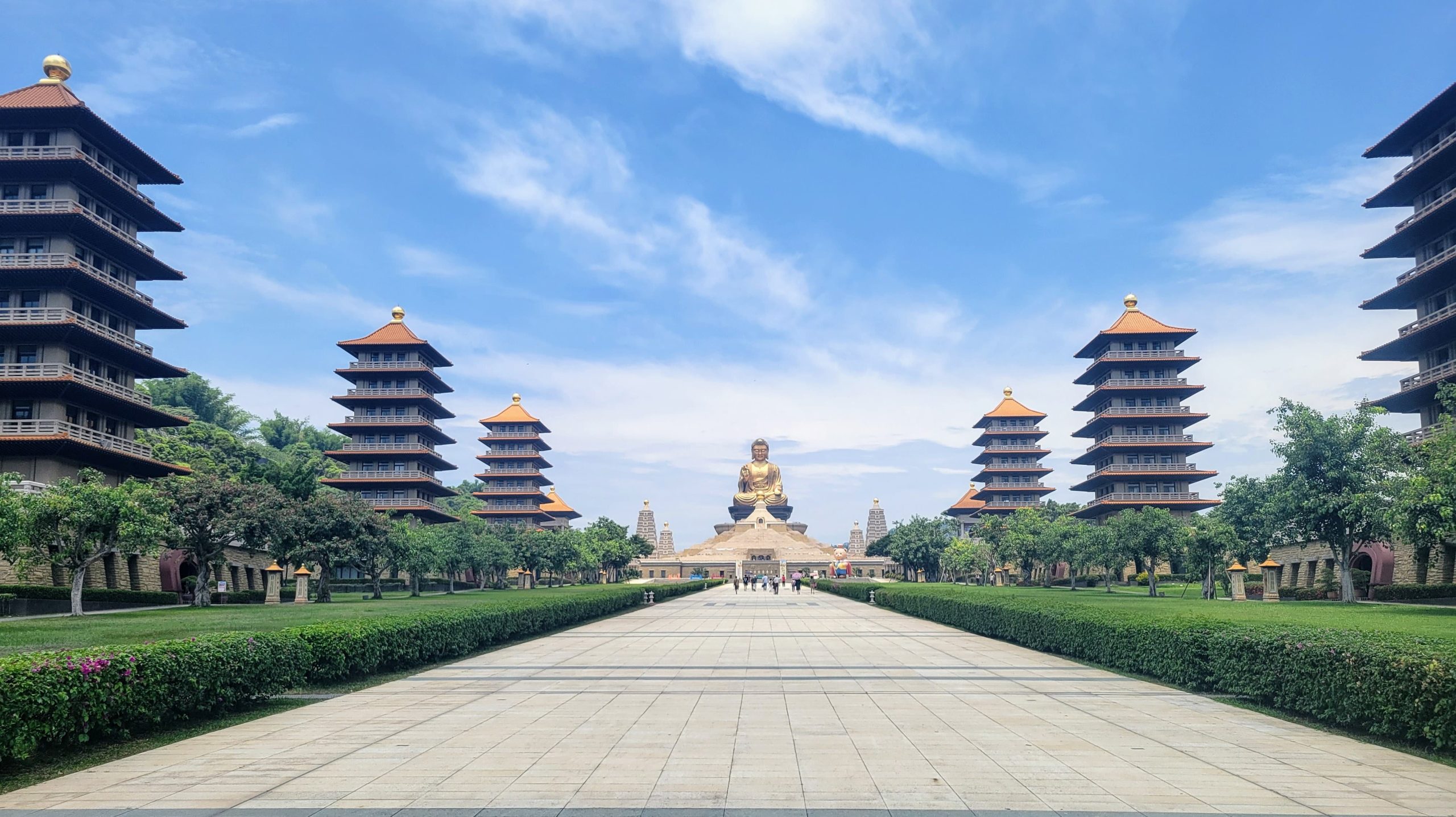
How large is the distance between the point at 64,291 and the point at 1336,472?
49.5m

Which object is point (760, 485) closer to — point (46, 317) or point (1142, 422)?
point (1142, 422)

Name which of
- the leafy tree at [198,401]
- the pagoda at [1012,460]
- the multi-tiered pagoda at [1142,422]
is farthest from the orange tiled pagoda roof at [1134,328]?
the leafy tree at [198,401]

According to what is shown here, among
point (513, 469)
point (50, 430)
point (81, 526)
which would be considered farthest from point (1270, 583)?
point (513, 469)

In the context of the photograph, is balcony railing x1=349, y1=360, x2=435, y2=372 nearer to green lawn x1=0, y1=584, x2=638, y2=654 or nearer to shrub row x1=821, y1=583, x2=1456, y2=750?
green lawn x1=0, y1=584, x2=638, y2=654

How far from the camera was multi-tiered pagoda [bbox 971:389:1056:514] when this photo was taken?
94312 millimetres

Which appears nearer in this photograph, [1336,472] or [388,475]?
[1336,472]

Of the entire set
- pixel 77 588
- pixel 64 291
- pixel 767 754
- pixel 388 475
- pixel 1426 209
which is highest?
pixel 1426 209

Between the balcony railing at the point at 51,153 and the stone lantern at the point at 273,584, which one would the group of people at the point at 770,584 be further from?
the balcony railing at the point at 51,153

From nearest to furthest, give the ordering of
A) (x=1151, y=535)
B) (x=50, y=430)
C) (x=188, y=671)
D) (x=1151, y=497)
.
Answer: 1. (x=188, y=671)
2. (x=50, y=430)
3. (x=1151, y=535)
4. (x=1151, y=497)

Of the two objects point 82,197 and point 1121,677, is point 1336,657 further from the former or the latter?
point 82,197

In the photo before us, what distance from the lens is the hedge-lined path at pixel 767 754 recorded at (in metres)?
7.72

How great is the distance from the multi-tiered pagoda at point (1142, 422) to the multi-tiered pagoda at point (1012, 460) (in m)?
21.4

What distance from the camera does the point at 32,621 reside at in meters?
25.7

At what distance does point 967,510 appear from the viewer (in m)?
106
